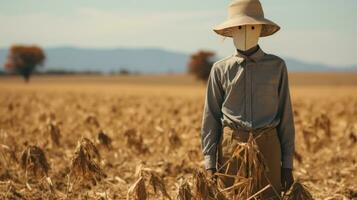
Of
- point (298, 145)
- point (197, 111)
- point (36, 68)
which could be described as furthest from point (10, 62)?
point (298, 145)

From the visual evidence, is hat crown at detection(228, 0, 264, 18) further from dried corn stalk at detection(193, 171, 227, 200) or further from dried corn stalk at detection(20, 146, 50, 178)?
dried corn stalk at detection(20, 146, 50, 178)

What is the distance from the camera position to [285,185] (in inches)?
209

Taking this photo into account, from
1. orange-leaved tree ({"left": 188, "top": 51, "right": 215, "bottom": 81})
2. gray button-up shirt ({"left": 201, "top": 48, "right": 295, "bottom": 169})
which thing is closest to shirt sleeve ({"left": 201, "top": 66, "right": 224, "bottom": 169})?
gray button-up shirt ({"left": 201, "top": 48, "right": 295, "bottom": 169})

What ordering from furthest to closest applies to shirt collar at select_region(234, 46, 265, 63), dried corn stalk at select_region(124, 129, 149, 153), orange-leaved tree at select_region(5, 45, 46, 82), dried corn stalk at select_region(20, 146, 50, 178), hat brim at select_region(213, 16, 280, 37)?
orange-leaved tree at select_region(5, 45, 46, 82), dried corn stalk at select_region(124, 129, 149, 153), dried corn stalk at select_region(20, 146, 50, 178), shirt collar at select_region(234, 46, 265, 63), hat brim at select_region(213, 16, 280, 37)

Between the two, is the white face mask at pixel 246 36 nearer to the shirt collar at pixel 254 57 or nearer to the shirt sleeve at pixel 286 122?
the shirt collar at pixel 254 57

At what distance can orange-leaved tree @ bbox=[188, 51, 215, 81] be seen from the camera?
85.7m

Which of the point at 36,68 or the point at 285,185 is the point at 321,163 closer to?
the point at 285,185

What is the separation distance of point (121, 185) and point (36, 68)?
108351 mm

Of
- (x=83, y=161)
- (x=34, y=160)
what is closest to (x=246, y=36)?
(x=83, y=161)

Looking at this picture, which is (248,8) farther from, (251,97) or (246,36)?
(251,97)

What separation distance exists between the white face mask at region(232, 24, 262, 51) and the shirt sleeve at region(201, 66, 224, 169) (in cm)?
38

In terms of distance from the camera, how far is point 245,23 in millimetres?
4941

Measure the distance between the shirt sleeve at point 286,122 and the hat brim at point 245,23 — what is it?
16.4 inches

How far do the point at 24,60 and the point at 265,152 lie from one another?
108856mm
